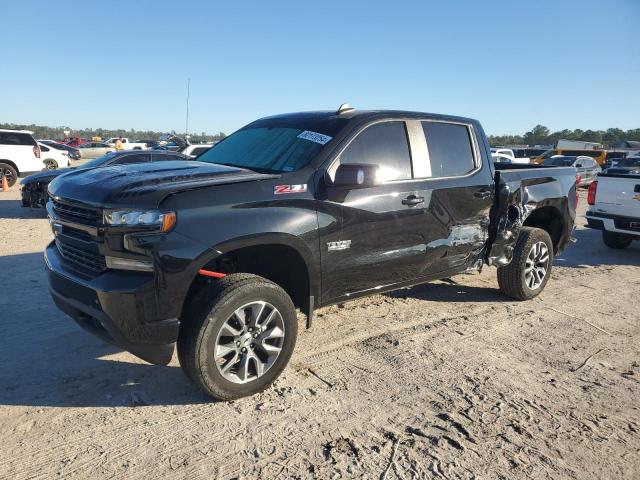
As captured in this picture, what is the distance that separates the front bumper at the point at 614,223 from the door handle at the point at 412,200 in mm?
5841

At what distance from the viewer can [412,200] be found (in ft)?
13.9

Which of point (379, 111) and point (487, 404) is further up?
point (379, 111)

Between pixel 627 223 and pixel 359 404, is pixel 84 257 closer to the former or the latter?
pixel 359 404

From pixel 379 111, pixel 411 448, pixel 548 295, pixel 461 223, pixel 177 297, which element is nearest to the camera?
pixel 411 448

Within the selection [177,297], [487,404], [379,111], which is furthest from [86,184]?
[487,404]

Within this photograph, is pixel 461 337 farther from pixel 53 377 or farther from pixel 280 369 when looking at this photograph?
pixel 53 377

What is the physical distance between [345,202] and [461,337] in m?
1.78

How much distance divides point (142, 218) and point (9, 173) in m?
15.2

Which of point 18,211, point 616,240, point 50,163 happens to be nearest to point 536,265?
point 616,240

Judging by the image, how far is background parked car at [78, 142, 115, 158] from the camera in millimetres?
35969

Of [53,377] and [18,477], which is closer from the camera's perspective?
[18,477]

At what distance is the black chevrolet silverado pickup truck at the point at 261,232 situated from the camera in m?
3.03

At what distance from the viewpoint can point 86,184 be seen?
334 centimetres

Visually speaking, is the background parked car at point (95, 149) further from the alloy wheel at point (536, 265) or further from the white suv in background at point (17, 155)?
the alloy wheel at point (536, 265)
